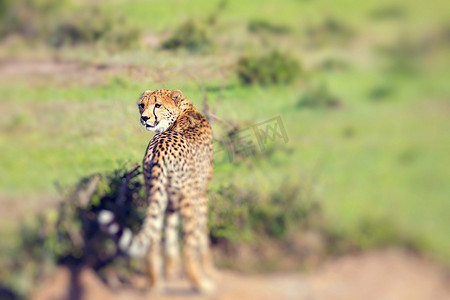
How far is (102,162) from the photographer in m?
5.17

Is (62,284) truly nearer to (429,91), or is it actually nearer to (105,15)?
(429,91)

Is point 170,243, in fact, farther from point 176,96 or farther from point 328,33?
point 328,33

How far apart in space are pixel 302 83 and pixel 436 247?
Answer: 12.6 feet

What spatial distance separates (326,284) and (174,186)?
4.56 feet

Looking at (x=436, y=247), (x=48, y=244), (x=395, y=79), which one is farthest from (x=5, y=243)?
(x=395, y=79)

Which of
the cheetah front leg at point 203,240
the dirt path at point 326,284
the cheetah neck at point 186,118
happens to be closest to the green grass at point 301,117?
the dirt path at point 326,284

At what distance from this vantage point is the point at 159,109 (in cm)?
377

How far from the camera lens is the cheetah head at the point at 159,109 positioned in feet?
12.2

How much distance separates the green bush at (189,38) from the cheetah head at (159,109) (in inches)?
150

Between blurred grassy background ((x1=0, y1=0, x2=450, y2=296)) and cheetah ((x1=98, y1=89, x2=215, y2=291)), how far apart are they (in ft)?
2.03

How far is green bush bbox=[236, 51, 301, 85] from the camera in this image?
7750 mm

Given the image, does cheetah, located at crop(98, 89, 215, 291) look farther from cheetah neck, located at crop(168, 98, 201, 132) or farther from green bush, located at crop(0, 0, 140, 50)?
green bush, located at crop(0, 0, 140, 50)

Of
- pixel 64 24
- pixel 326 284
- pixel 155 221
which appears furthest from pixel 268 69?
pixel 155 221

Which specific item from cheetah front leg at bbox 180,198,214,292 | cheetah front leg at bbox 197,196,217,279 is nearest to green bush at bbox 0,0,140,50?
cheetah front leg at bbox 197,196,217,279
